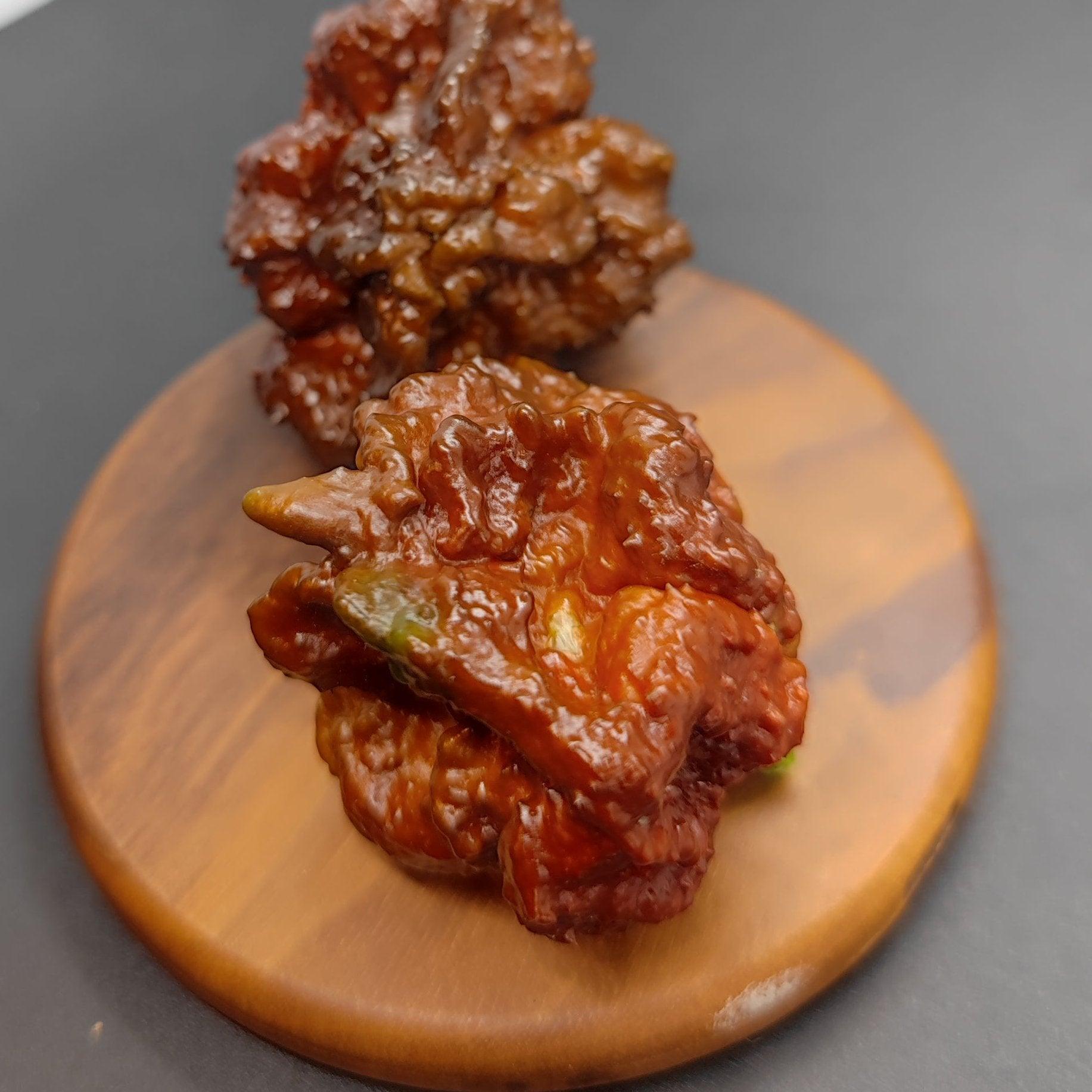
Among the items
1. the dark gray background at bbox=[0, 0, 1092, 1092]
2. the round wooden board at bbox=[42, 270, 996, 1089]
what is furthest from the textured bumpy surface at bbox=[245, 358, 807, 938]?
the dark gray background at bbox=[0, 0, 1092, 1092]

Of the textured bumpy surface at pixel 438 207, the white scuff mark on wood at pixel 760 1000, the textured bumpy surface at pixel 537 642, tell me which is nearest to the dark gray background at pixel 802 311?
the white scuff mark on wood at pixel 760 1000

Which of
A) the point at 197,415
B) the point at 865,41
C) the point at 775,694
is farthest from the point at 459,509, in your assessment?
the point at 865,41

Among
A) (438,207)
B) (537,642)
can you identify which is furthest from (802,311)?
(537,642)

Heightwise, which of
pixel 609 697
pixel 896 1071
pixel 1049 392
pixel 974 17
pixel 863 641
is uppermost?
pixel 609 697

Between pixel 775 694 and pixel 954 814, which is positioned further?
pixel 954 814

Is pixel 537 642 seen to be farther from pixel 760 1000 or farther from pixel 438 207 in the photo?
pixel 438 207

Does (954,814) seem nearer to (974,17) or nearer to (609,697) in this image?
(609,697)

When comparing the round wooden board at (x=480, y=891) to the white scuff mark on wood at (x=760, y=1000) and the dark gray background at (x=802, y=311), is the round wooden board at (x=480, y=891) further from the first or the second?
the dark gray background at (x=802, y=311)

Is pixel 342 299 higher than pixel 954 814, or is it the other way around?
pixel 342 299
